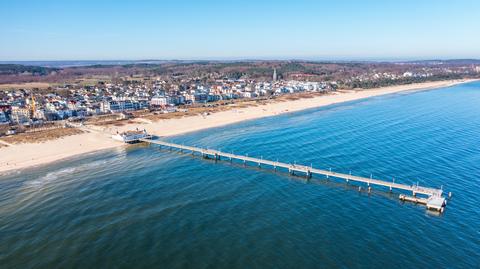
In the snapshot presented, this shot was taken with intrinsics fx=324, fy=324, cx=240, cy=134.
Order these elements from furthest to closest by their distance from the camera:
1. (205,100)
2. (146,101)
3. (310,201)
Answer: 1. (205,100)
2. (146,101)
3. (310,201)

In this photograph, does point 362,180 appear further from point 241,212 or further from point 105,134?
point 105,134

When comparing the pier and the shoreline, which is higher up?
the pier

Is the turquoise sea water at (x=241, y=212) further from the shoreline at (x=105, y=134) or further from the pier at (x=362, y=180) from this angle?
the shoreline at (x=105, y=134)

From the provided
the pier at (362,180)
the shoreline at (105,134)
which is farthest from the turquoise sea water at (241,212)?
the shoreline at (105,134)

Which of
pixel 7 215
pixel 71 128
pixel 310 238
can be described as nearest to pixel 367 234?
pixel 310 238

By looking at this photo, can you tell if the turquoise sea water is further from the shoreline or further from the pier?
the shoreline

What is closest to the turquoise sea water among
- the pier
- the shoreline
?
the pier

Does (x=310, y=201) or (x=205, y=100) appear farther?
(x=205, y=100)

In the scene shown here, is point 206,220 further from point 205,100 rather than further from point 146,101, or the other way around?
point 205,100
